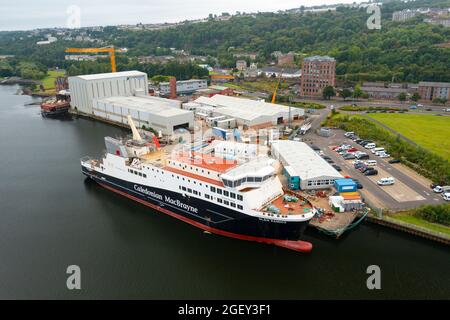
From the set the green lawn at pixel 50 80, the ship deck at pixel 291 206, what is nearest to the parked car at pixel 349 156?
the ship deck at pixel 291 206

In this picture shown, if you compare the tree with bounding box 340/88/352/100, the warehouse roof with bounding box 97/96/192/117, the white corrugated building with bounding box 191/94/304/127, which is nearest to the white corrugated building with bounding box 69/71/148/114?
the warehouse roof with bounding box 97/96/192/117

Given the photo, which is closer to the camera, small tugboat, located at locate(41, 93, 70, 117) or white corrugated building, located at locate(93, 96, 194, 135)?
white corrugated building, located at locate(93, 96, 194, 135)

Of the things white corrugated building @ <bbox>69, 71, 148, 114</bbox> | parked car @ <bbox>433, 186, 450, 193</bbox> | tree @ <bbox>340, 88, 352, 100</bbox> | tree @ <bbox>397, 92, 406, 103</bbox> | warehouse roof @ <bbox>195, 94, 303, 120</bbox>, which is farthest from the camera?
tree @ <bbox>340, 88, 352, 100</bbox>

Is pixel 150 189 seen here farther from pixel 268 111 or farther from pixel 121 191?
pixel 268 111

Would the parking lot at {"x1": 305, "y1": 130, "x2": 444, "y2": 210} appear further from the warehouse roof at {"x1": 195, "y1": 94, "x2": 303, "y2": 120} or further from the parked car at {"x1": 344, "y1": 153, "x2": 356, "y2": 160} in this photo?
the warehouse roof at {"x1": 195, "y1": 94, "x2": 303, "y2": 120}

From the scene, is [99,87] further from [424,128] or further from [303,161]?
[424,128]

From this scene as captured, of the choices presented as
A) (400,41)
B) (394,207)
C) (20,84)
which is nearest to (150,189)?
(394,207)

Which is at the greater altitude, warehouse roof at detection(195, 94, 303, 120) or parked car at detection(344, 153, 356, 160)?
warehouse roof at detection(195, 94, 303, 120)

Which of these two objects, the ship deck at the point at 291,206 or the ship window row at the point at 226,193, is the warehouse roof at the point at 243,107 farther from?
the ship window row at the point at 226,193
